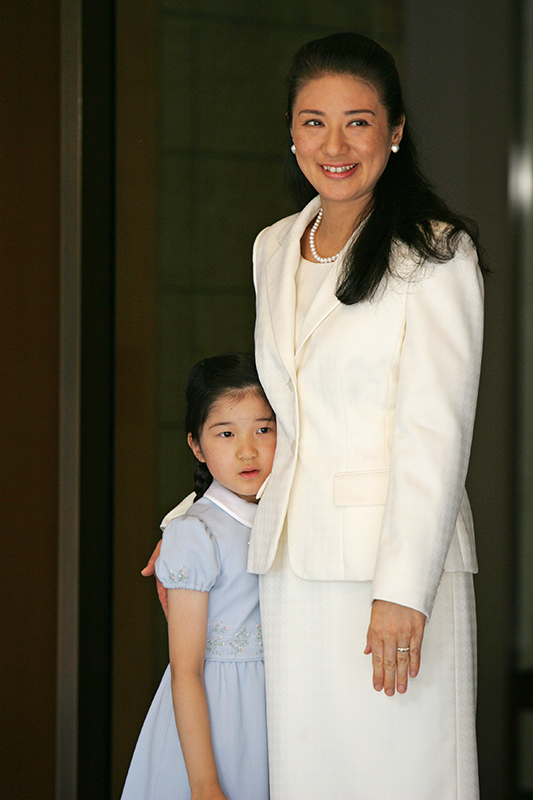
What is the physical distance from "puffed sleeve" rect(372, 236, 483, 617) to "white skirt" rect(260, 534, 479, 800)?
0.14 meters

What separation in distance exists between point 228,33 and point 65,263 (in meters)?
0.74

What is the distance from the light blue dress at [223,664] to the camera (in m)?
1.54

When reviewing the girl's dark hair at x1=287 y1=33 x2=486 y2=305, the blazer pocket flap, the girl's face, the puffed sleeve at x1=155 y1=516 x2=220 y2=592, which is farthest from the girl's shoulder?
the girl's dark hair at x1=287 y1=33 x2=486 y2=305

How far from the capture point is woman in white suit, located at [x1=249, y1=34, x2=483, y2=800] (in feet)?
4.30

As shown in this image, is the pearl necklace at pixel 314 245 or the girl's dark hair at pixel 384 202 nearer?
the girl's dark hair at pixel 384 202

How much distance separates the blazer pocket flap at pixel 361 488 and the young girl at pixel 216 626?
0.84 ft

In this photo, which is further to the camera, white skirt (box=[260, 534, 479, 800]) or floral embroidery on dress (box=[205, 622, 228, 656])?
floral embroidery on dress (box=[205, 622, 228, 656])

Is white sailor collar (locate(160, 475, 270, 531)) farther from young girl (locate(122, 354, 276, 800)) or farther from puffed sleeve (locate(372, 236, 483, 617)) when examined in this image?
puffed sleeve (locate(372, 236, 483, 617))

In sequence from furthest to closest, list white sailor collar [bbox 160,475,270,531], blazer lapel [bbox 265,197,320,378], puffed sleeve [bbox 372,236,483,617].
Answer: white sailor collar [bbox 160,475,270,531] < blazer lapel [bbox 265,197,320,378] < puffed sleeve [bbox 372,236,483,617]

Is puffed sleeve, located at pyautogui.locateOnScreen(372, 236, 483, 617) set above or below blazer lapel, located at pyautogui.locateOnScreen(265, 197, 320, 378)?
below

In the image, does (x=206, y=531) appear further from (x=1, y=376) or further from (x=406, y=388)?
(x=1, y=376)

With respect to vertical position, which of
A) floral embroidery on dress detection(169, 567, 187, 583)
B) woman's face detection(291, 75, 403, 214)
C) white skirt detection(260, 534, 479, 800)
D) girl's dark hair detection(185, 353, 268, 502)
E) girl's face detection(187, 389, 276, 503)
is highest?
woman's face detection(291, 75, 403, 214)

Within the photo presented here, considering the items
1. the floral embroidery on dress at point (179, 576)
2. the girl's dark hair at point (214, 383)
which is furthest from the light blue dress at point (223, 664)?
the girl's dark hair at point (214, 383)

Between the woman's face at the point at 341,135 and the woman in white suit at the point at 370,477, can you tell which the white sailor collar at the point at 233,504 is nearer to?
the woman in white suit at the point at 370,477
